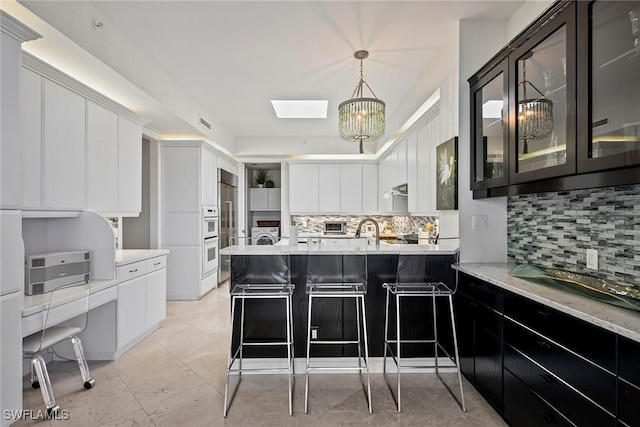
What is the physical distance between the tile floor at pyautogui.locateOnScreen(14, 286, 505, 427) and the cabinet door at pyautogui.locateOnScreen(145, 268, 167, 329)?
501 millimetres

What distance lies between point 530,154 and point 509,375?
137cm

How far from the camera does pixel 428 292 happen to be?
2.38 meters

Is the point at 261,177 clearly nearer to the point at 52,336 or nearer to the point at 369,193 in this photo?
the point at 369,193

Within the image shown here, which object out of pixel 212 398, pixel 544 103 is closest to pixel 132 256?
pixel 212 398

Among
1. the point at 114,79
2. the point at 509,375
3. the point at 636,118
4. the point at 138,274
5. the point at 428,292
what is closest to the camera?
the point at 636,118

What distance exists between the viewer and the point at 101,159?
3.10m

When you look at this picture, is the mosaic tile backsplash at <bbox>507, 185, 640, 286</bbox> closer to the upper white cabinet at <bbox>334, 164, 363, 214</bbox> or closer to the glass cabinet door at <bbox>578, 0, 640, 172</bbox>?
the glass cabinet door at <bbox>578, 0, 640, 172</bbox>

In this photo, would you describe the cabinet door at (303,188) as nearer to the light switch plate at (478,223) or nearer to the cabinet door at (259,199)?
the cabinet door at (259,199)

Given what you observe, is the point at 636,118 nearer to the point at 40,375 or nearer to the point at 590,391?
the point at 590,391

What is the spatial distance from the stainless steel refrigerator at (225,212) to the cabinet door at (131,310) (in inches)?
84.5

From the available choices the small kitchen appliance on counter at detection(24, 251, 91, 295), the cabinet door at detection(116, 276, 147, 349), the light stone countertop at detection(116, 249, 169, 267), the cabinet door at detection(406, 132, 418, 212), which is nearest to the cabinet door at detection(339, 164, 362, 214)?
the cabinet door at detection(406, 132, 418, 212)

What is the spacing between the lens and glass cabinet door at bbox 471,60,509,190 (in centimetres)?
228

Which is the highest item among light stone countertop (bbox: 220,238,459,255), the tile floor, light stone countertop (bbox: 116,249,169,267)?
light stone countertop (bbox: 220,238,459,255)

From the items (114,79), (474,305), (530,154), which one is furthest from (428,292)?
(114,79)
